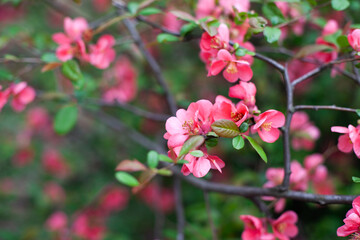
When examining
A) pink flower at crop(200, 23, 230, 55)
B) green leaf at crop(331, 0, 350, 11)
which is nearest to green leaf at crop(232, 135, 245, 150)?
pink flower at crop(200, 23, 230, 55)

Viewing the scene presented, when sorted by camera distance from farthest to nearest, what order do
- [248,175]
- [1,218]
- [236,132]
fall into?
1. [1,218]
2. [248,175]
3. [236,132]

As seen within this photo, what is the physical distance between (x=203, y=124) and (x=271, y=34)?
1.03 feet

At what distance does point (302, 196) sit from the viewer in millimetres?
816

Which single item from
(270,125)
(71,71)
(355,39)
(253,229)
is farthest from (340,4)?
(71,71)

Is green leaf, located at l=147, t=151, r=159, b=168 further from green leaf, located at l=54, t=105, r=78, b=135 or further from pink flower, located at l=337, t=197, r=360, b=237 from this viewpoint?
green leaf, located at l=54, t=105, r=78, b=135

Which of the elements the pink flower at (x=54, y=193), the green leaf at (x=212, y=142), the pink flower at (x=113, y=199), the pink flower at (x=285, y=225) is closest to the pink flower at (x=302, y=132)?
the pink flower at (x=285, y=225)

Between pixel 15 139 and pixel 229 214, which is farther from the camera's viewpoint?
pixel 15 139

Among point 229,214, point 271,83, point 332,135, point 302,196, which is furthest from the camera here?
point 271,83

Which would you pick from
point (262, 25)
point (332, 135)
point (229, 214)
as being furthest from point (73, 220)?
point (262, 25)

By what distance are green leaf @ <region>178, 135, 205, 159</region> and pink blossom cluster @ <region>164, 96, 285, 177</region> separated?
36 millimetres

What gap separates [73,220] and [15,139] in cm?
75

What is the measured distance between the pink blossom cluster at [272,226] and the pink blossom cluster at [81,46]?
24.2 inches

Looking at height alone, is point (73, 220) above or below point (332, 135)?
below

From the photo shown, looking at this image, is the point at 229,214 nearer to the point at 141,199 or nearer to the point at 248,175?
the point at 248,175
